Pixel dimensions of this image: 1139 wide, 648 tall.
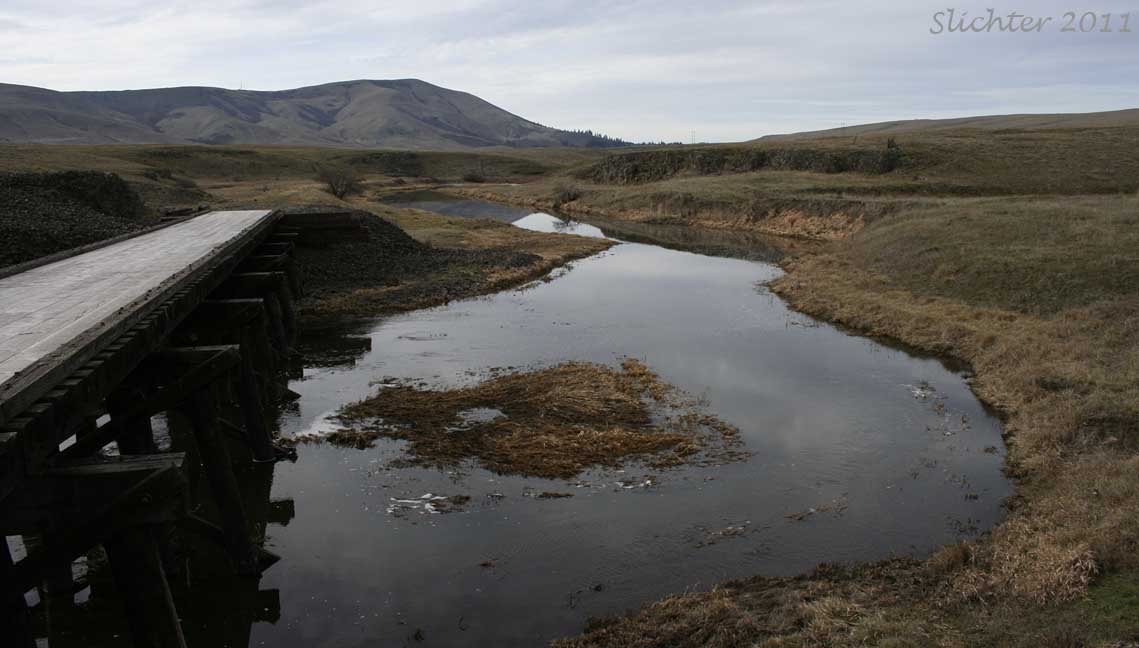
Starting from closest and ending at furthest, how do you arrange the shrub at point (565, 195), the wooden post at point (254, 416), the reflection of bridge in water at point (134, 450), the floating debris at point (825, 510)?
the reflection of bridge in water at point (134, 450) < the floating debris at point (825, 510) < the wooden post at point (254, 416) < the shrub at point (565, 195)

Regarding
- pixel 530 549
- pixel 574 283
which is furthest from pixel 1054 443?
pixel 574 283

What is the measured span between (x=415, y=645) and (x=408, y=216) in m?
41.4

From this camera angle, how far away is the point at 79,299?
9656mm

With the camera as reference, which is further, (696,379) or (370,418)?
(696,379)

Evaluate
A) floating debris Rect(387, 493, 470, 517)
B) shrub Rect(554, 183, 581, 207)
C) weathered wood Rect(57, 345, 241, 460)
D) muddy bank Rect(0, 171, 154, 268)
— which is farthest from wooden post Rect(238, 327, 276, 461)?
shrub Rect(554, 183, 581, 207)

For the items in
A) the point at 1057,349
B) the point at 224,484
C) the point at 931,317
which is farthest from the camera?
the point at 931,317

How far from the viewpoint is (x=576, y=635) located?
8.32 metres

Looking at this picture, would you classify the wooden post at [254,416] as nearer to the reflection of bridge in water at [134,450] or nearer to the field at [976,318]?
the reflection of bridge in water at [134,450]

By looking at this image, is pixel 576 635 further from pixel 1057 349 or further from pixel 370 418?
pixel 1057 349

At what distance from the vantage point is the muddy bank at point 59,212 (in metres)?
19.5

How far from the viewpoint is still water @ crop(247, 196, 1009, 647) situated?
9.09 m

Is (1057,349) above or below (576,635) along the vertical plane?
above

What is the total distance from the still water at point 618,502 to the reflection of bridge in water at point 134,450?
71cm

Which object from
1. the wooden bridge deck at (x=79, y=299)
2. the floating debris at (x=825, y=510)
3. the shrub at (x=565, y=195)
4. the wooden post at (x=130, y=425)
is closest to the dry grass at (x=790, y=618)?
the floating debris at (x=825, y=510)
